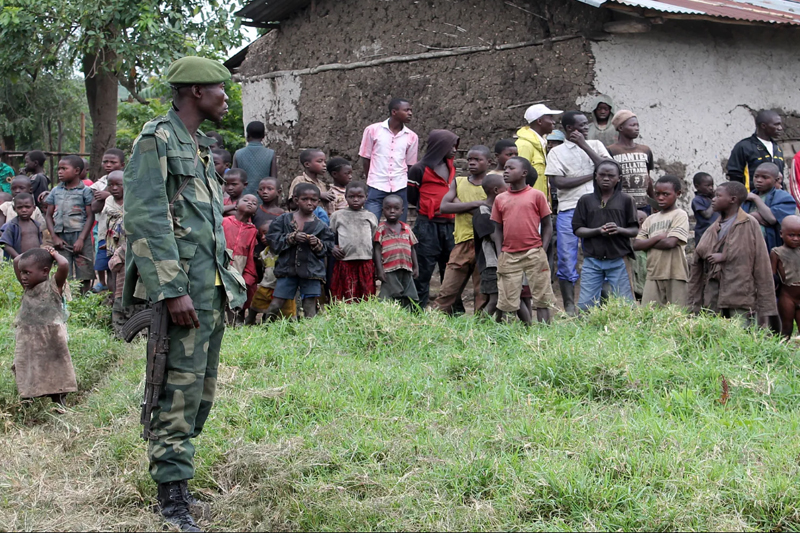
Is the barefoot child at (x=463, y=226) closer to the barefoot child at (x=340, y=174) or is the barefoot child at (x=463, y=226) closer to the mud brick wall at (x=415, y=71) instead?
the barefoot child at (x=340, y=174)

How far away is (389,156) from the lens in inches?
299

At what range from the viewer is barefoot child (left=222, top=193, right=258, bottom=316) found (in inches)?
269

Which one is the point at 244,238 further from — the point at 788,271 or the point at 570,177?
the point at 788,271

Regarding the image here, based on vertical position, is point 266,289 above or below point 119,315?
above

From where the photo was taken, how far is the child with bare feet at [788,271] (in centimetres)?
601

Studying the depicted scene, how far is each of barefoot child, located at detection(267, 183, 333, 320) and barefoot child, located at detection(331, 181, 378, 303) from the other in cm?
17

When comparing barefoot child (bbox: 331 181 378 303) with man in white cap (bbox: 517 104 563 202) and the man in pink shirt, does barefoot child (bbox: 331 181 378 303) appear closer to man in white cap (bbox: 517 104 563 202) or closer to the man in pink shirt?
the man in pink shirt

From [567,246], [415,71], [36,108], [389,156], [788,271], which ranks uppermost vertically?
[36,108]

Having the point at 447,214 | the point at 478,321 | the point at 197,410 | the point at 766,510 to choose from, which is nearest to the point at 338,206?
the point at 447,214

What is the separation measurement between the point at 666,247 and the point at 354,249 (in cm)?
237

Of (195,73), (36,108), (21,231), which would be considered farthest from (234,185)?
(36,108)

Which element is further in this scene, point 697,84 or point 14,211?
point 14,211

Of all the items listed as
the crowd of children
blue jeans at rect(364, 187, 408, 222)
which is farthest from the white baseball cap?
blue jeans at rect(364, 187, 408, 222)

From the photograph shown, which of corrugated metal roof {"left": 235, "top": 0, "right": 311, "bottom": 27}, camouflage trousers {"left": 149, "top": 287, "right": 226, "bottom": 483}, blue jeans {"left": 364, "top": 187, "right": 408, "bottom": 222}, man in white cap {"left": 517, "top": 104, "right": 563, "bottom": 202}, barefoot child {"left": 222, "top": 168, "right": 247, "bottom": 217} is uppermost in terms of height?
corrugated metal roof {"left": 235, "top": 0, "right": 311, "bottom": 27}
